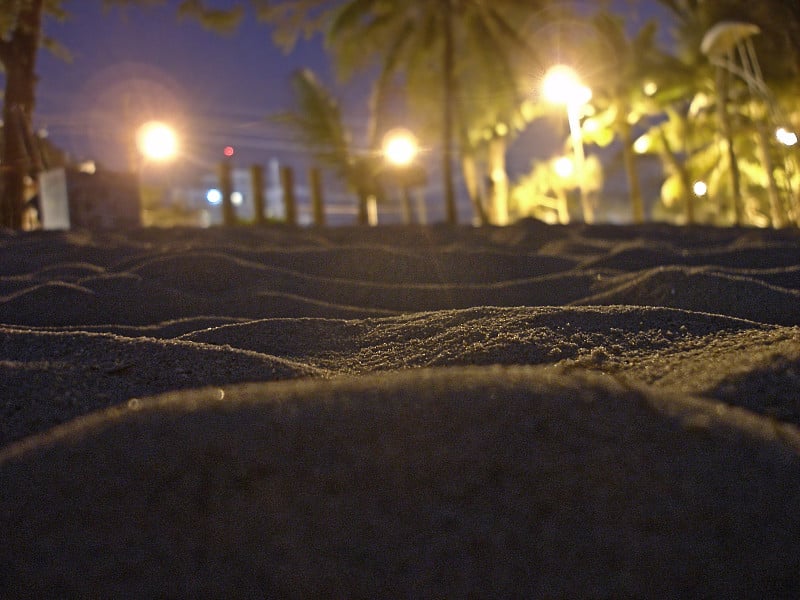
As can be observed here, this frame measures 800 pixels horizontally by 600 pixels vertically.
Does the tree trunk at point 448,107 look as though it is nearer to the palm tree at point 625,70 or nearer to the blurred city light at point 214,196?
the palm tree at point 625,70

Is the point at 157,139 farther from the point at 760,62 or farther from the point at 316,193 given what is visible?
the point at 760,62

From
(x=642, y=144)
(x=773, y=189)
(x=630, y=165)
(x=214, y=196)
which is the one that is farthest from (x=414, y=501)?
(x=642, y=144)

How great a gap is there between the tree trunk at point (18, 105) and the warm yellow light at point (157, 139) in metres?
6.81

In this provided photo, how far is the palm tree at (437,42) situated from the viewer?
15852 millimetres

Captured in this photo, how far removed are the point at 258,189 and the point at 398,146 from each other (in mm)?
7681

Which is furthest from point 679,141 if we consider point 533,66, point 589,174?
point 589,174

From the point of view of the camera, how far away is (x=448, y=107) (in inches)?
603

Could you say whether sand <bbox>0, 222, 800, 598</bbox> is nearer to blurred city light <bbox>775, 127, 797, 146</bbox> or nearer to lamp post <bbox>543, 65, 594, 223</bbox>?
blurred city light <bbox>775, 127, 797, 146</bbox>

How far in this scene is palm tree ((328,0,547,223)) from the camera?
15.9 m

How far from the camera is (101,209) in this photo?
8359mm

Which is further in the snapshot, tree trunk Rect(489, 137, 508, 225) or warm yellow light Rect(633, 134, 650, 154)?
tree trunk Rect(489, 137, 508, 225)

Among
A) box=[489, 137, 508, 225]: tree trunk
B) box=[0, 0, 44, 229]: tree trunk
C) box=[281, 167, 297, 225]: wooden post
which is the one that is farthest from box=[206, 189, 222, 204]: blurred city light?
box=[489, 137, 508, 225]: tree trunk

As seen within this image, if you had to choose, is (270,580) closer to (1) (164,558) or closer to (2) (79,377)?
(1) (164,558)

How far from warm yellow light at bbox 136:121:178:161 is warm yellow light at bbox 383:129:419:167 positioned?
4847 millimetres
